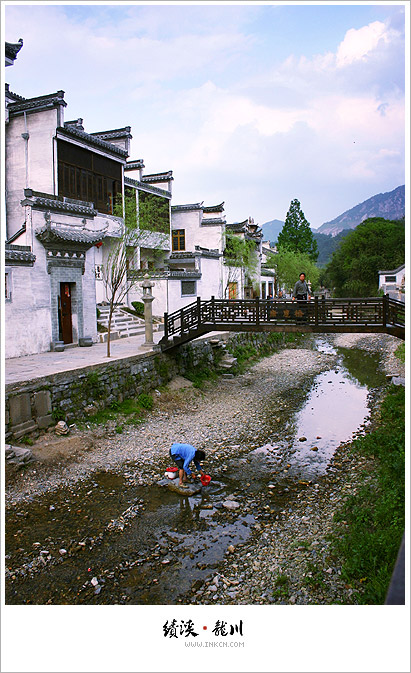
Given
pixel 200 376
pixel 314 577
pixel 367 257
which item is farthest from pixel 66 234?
pixel 367 257

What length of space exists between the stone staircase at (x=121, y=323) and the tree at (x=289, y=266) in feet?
79.6

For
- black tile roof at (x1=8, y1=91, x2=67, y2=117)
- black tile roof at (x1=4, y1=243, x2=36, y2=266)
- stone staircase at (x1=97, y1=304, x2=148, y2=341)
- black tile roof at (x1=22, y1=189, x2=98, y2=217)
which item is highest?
black tile roof at (x1=8, y1=91, x2=67, y2=117)

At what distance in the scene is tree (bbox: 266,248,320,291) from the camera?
145ft

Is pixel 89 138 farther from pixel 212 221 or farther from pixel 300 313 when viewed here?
pixel 300 313

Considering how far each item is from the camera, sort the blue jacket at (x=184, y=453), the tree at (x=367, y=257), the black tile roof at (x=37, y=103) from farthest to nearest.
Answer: the tree at (x=367, y=257), the black tile roof at (x=37, y=103), the blue jacket at (x=184, y=453)

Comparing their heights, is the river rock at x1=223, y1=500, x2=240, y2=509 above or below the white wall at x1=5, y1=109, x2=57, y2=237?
below

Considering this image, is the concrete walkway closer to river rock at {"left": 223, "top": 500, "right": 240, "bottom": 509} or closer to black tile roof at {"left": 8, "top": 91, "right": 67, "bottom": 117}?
river rock at {"left": 223, "top": 500, "right": 240, "bottom": 509}

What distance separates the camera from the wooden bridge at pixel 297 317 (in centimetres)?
1287

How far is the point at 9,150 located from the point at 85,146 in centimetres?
317

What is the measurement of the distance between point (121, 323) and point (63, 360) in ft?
24.5

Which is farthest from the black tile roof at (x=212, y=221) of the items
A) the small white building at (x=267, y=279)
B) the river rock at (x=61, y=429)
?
the river rock at (x=61, y=429)

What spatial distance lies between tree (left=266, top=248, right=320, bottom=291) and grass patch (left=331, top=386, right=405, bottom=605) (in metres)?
35.0

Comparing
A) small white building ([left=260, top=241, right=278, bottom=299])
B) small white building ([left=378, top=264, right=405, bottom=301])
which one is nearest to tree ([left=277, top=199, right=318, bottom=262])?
small white building ([left=260, top=241, right=278, bottom=299])

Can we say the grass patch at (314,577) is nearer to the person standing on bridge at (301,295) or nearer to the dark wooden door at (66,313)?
the person standing on bridge at (301,295)
